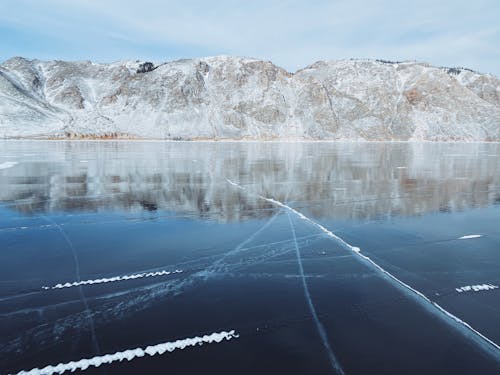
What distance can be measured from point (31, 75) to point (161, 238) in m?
128

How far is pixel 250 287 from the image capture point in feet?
18.7

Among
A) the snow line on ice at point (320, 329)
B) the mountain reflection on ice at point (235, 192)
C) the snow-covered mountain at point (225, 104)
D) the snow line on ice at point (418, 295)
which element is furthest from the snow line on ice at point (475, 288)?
the snow-covered mountain at point (225, 104)

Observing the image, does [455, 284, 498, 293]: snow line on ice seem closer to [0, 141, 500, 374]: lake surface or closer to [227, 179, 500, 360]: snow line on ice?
[0, 141, 500, 374]: lake surface

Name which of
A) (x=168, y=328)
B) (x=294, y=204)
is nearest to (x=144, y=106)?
(x=294, y=204)

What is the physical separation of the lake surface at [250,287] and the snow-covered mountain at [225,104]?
288 ft

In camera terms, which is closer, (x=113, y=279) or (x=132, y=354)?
(x=132, y=354)

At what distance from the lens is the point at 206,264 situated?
6.62 m

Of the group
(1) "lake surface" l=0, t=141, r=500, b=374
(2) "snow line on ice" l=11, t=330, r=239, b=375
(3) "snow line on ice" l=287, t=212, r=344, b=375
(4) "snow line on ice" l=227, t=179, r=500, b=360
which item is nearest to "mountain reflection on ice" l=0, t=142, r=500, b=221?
(1) "lake surface" l=0, t=141, r=500, b=374

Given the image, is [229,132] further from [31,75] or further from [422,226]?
[422,226]

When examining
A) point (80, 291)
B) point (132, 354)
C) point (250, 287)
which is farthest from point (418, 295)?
point (80, 291)

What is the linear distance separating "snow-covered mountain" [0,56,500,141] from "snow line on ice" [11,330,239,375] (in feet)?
306

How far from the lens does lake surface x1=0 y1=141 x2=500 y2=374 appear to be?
4027 millimetres

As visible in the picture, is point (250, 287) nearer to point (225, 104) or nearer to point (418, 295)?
point (418, 295)

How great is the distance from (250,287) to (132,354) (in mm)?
2063
